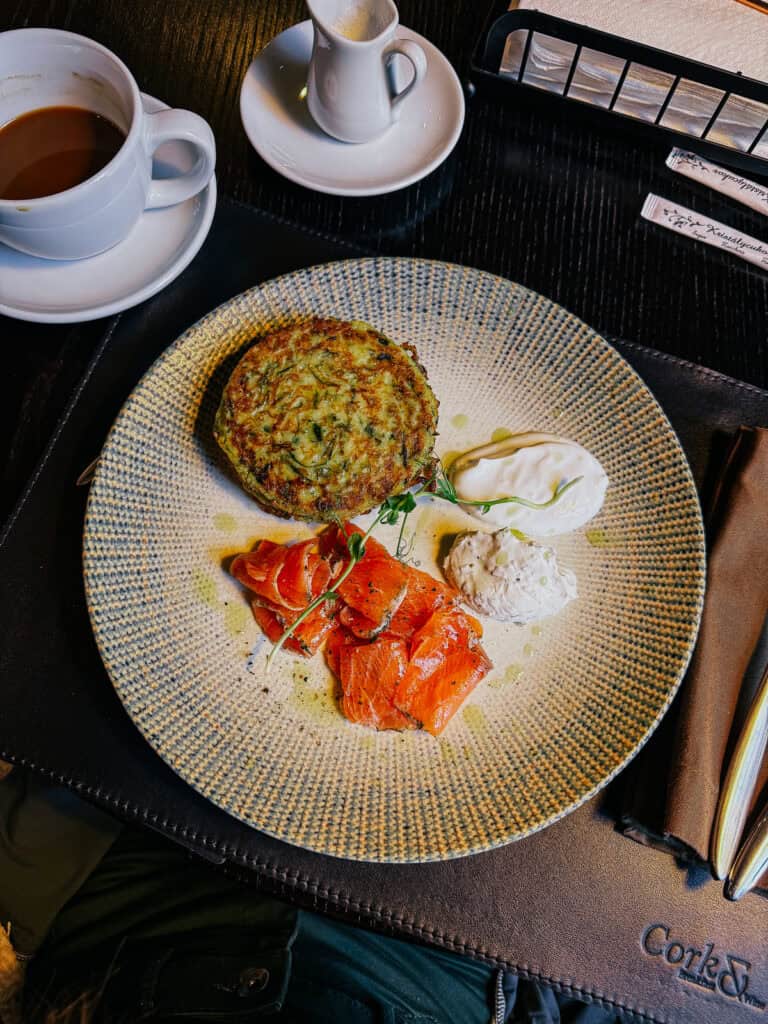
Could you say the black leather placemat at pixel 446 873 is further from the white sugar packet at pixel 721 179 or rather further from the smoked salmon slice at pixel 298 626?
the white sugar packet at pixel 721 179

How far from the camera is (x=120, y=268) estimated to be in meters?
1.55

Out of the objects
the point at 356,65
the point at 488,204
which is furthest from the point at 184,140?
the point at 488,204

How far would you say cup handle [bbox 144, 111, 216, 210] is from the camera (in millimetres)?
1416

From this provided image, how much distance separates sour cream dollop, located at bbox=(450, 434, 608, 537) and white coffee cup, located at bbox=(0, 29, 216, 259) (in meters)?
0.76

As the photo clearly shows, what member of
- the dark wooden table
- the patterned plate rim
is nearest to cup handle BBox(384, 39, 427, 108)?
the dark wooden table

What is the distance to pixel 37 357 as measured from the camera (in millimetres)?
1680

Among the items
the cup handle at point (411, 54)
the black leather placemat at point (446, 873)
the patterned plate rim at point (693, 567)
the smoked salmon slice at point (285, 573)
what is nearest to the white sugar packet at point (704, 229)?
the patterned plate rim at point (693, 567)

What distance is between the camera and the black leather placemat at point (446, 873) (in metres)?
1.40

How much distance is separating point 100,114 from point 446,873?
150cm

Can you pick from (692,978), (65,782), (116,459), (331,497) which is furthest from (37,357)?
(692,978)

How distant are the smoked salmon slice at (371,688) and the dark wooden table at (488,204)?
835mm

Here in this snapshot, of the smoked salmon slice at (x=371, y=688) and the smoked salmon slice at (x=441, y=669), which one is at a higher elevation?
the smoked salmon slice at (x=441, y=669)

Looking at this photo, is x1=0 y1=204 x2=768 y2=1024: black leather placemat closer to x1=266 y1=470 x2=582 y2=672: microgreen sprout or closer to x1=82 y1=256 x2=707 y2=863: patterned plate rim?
x1=82 y1=256 x2=707 y2=863: patterned plate rim

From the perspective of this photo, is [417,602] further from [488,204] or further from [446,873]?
[488,204]
